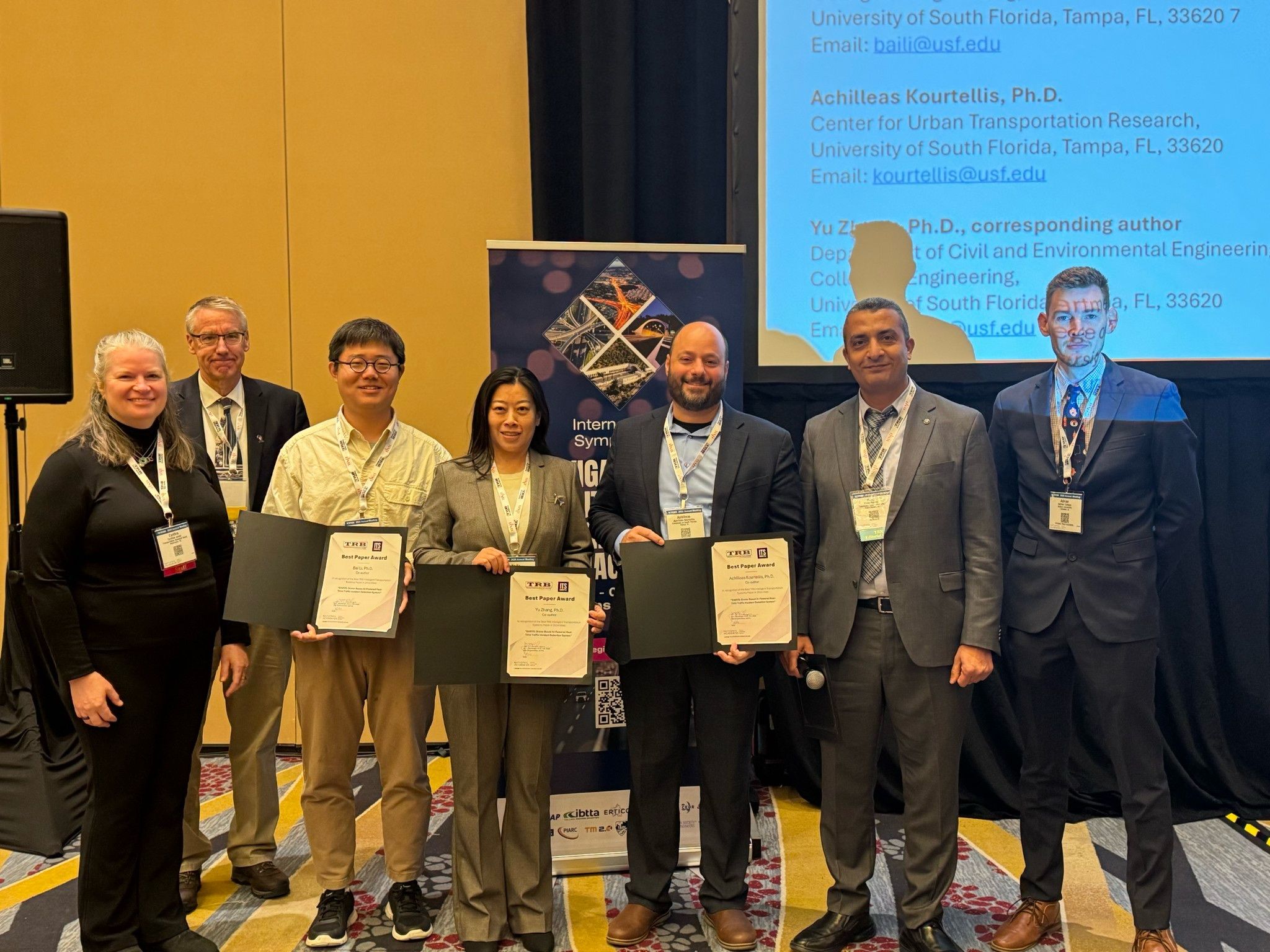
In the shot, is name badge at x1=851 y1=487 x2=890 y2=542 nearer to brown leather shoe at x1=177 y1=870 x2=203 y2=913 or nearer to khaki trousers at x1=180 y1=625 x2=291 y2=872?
khaki trousers at x1=180 y1=625 x2=291 y2=872

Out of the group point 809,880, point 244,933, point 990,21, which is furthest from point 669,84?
point 244,933

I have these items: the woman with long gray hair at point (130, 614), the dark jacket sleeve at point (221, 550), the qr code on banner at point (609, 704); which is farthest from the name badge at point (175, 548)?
the qr code on banner at point (609, 704)

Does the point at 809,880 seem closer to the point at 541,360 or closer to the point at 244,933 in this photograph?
the point at 244,933

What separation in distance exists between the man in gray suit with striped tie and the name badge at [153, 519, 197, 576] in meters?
1.65

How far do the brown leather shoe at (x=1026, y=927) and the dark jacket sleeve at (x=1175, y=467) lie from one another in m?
1.16

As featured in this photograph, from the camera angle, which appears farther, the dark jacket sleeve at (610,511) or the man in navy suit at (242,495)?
the man in navy suit at (242,495)

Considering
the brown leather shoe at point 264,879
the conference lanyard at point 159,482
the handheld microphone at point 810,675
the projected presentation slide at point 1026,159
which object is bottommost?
the brown leather shoe at point 264,879

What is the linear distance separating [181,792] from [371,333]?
136 centimetres

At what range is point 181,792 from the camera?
2572 millimetres

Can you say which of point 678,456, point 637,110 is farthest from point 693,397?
point 637,110

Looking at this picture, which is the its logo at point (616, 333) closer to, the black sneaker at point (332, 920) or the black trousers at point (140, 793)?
the black trousers at point (140, 793)

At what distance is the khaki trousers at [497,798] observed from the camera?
264 centimetres

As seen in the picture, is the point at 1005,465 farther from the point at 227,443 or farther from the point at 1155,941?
the point at 227,443

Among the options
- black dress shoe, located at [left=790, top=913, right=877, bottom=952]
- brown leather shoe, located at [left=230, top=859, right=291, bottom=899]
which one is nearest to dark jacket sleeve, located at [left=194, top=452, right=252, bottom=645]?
brown leather shoe, located at [left=230, top=859, right=291, bottom=899]
